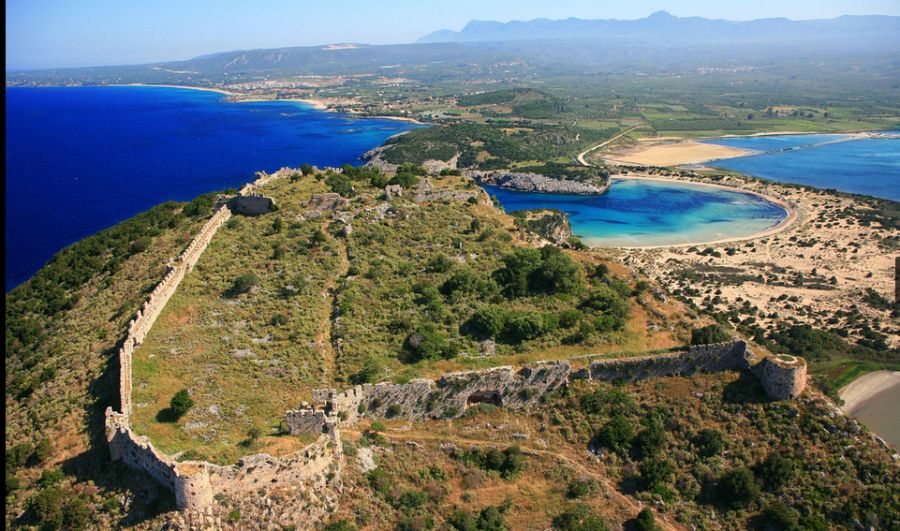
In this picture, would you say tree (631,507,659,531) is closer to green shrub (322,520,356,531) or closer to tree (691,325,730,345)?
tree (691,325,730,345)

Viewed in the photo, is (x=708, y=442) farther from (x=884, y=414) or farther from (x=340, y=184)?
(x=340, y=184)

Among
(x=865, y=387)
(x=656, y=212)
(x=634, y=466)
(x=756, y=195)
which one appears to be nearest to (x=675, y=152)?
(x=756, y=195)

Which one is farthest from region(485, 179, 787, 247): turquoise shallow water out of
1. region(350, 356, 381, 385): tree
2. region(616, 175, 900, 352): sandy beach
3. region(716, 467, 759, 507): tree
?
region(716, 467, 759, 507): tree

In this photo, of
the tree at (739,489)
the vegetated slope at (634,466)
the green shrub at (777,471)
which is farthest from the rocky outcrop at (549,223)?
the tree at (739,489)

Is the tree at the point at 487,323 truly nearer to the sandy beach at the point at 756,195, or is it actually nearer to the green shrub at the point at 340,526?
the green shrub at the point at 340,526

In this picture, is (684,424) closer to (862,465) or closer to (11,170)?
(862,465)

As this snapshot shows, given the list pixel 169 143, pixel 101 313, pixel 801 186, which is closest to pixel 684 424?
pixel 101 313
